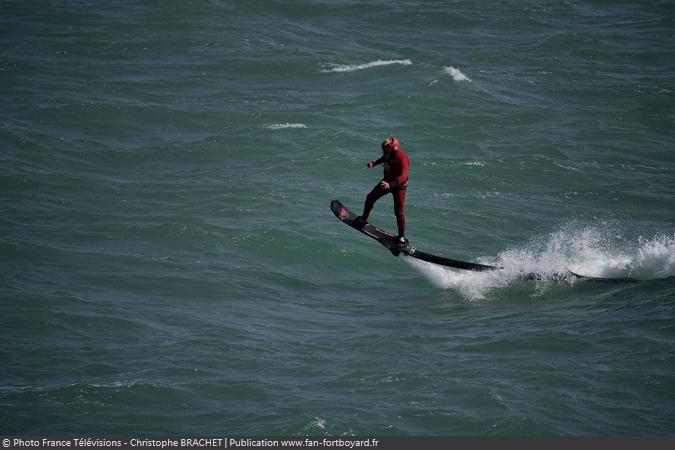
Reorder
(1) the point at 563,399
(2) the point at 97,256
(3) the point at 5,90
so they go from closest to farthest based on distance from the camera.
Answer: (1) the point at 563,399, (2) the point at 97,256, (3) the point at 5,90

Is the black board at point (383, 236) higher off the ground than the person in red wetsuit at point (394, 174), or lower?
lower

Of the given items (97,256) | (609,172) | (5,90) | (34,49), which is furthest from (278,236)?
(34,49)

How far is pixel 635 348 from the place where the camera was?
20.0 m

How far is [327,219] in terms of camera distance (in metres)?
29.5

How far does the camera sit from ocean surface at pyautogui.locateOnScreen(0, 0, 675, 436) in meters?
18.5

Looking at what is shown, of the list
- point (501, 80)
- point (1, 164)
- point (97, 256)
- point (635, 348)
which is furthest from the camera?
point (501, 80)

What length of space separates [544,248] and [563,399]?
9.38m

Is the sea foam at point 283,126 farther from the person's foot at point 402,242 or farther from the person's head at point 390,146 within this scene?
the person's head at point 390,146

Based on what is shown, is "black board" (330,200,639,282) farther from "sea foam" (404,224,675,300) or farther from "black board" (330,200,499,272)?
"sea foam" (404,224,675,300)

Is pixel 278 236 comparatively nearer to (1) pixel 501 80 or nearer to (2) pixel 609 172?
(2) pixel 609 172

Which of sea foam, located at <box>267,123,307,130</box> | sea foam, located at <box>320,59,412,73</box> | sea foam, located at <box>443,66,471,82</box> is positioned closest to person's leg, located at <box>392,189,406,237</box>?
sea foam, located at <box>267,123,307,130</box>

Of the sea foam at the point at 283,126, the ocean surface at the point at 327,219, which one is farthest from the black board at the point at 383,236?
the sea foam at the point at 283,126

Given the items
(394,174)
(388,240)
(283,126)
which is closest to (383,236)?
(388,240)

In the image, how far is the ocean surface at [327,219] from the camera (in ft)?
60.8
